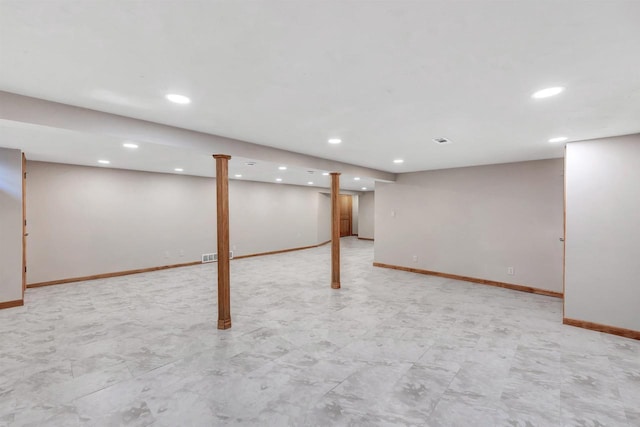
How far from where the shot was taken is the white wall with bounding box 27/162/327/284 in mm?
5445

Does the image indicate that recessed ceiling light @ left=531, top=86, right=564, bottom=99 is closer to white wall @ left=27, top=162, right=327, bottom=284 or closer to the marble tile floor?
the marble tile floor

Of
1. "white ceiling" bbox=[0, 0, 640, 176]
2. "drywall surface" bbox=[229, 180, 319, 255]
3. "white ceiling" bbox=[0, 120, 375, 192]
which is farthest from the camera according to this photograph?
"drywall surface" bbox=[229, 180, 319, 255]

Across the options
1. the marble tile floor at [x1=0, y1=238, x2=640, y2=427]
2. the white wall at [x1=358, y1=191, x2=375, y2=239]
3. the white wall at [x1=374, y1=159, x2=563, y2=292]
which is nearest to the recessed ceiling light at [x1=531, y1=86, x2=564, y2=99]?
the marble tile floor at [x1=0, y1=238, x2=640, y2=427]

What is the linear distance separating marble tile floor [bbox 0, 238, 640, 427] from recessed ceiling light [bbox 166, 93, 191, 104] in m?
2.40

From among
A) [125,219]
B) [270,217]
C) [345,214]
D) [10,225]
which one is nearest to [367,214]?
[345,214]

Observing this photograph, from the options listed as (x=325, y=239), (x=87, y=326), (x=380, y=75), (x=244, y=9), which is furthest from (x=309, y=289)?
(x=325, y=239)

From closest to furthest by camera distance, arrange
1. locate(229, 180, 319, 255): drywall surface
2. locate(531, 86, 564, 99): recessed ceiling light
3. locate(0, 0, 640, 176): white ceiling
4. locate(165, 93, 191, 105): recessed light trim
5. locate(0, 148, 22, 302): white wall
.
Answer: locate(0, 0, 640, 176): white ceiling
locate(531, 86, 564, 99): recessed ceiling light
locate(165, 93, 191, 105): recessed light trim
locate(0, 148, 22, 302): white wall
locate(229, 180, 319, 255): drywall surface

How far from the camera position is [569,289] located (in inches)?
149

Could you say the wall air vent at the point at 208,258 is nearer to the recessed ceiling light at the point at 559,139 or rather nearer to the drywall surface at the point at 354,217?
the recessed ceiling light at the point at 559,139

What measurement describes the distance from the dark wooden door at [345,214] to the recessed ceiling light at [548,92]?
1146 centimetres

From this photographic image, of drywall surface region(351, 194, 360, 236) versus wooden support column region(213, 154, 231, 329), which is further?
drywall surface region(351, 194, 360, 236)

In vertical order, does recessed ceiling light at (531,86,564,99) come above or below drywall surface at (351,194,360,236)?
above

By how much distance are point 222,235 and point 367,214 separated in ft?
31.9

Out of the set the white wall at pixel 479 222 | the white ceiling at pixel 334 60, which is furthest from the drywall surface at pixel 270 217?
the white ceiling at pixel 334 60
